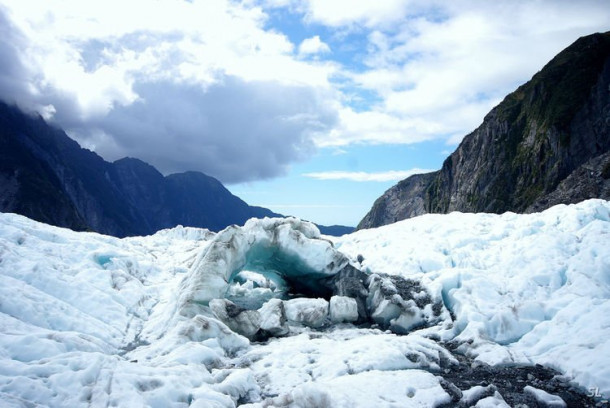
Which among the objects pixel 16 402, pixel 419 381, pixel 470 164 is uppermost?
pixel 470 164

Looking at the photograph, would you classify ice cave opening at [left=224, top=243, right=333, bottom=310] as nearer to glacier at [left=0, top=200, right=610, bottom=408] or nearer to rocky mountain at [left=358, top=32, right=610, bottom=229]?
glacier at [left=0, top=200, right=610, bottom=408]

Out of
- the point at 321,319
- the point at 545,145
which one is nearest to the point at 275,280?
the point at 321,319

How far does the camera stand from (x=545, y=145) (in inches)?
2445

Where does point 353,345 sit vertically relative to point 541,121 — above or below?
below

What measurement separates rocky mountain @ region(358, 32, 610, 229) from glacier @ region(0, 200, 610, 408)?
2668cm

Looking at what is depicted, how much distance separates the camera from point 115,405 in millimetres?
9133

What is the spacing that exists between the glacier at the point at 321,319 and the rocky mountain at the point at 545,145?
1051 inches

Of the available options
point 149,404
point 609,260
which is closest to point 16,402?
point 149,404

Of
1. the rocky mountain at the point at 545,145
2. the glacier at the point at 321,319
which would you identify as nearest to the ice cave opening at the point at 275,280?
the glacier at the point at 321,319

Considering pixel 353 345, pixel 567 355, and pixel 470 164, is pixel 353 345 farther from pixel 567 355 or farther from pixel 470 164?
pixel 470 164

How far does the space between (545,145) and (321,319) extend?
59.1m

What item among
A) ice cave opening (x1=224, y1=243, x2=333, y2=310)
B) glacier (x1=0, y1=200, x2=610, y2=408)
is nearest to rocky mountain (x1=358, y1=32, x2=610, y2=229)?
glacier (x1=0, y1=200, x2=610, y2=408)

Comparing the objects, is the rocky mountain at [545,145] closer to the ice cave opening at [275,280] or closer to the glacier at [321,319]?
the glacier at [321,319]

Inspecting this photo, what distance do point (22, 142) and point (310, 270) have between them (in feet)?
627
